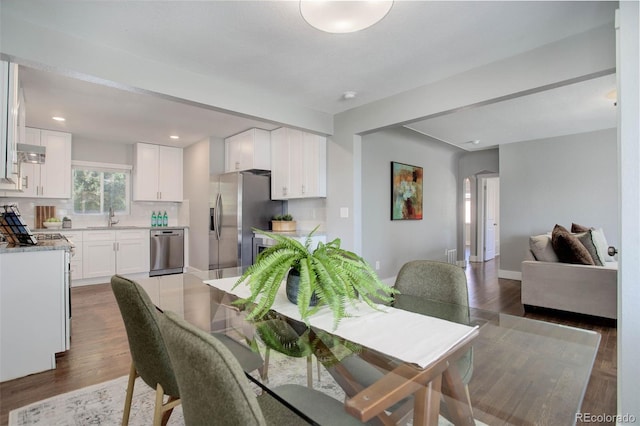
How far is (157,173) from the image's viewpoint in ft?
18.8

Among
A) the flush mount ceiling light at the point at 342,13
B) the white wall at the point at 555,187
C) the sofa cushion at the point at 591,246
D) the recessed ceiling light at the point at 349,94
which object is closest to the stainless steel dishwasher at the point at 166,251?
the recessed ceiling light at the point at 349,94

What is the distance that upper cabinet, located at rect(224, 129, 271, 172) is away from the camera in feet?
15.3

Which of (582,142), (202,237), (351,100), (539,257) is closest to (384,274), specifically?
(539,257)

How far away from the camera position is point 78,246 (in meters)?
4.71

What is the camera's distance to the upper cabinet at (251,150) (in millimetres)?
4676

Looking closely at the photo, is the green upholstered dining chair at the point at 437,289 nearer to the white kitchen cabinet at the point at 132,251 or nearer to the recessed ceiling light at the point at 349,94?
the recessed ceiling light at the point at 349,94

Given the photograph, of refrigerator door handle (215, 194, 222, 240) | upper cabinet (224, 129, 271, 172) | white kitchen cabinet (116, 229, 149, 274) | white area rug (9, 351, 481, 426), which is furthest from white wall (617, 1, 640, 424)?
white kitchen cabinet (116, 229, 149, 274)

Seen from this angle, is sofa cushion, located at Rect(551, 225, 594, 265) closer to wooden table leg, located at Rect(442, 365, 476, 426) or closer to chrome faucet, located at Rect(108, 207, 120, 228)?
wooden table leg, located at Rect(442, 365, 476, 426)

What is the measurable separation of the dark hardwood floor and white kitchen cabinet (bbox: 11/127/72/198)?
5.28 feet

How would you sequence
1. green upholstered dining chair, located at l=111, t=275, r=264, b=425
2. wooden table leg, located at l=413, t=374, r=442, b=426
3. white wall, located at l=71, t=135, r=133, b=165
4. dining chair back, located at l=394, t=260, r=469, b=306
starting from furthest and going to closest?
white wall, located at l=71, t=135, r=133, b=165, dining chair back, located at l=394, t=260, r=469, b=306, green upholstered dining chair, located at l=111, t=275, r=264, b=425, wooden table leg, located at l=413, t=374, r=442, b=426

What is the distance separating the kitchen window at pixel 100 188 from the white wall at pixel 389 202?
14.5ft

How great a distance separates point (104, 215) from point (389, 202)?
491 cm

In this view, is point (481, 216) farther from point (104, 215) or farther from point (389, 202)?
point (104, 215)

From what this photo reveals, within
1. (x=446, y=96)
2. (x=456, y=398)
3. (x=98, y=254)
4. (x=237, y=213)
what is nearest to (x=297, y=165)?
(x=237, y=213)
